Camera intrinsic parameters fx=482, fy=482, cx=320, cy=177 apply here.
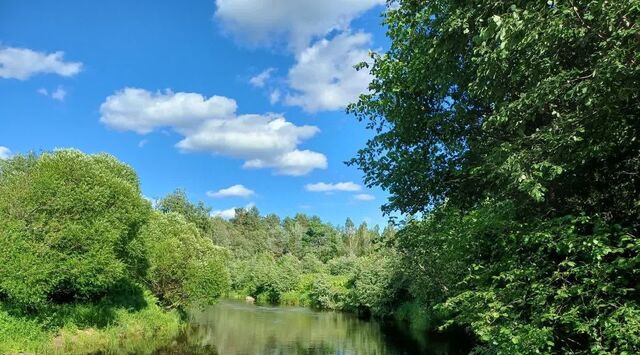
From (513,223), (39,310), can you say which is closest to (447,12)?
(513,223)

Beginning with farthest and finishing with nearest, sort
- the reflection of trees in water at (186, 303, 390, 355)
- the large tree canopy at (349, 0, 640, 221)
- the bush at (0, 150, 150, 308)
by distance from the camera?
the reflection of trees in water at (186, 303, 390, 355) → the bush at (0, 150, 150, 308) → the large tree canopy at (349, 0, 640, 221)

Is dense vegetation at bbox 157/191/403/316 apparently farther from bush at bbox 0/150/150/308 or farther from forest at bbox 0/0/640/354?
bush at bbox 0/150/150/308

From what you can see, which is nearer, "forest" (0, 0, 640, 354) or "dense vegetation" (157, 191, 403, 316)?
"forest" (0, 0, 640, 354)

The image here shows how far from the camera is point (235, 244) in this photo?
13912 centimetres

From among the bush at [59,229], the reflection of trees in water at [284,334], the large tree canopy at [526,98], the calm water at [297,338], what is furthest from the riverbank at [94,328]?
the large tree canopy at [526,98]

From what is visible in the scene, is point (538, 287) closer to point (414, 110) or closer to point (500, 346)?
point (500, 346)

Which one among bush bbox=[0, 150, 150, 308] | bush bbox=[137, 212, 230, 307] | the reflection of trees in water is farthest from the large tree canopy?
bush bbox=[137, 212, 230, 307]

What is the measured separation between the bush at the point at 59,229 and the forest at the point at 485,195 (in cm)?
9

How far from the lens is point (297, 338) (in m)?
38.6

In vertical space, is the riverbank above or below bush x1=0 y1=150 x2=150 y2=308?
below

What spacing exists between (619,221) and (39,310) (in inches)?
1052

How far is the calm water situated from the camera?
32.6m

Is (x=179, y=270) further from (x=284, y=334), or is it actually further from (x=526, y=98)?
(x=526, y=98)

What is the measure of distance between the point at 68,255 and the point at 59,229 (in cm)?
142
